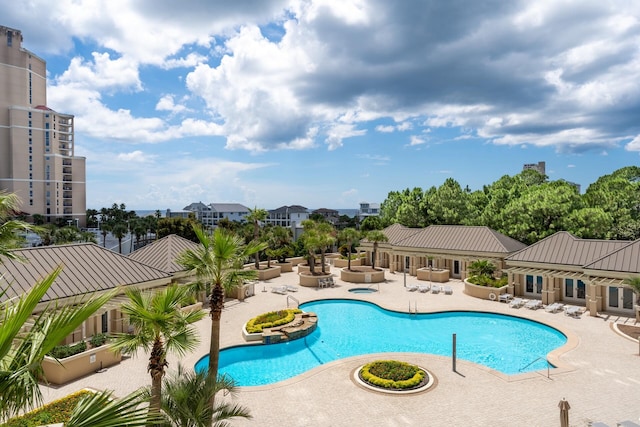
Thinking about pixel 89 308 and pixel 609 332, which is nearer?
pixel 89 308

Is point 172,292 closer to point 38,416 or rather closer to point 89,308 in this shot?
point 89,308

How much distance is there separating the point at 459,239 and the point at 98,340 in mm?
34855

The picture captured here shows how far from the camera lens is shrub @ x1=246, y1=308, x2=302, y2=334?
978 inches

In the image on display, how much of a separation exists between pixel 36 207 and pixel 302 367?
127 meters

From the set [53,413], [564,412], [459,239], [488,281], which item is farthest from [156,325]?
[459,239]

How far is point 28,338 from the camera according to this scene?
15.6 feet

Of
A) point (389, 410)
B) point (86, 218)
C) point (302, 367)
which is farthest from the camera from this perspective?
point (86, 218)

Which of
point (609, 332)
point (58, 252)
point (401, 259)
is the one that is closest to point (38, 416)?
point (58, 252)

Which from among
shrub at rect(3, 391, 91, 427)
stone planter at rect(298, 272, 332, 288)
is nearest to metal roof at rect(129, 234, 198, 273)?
stone planter at rect(298, 272, 332, 288)

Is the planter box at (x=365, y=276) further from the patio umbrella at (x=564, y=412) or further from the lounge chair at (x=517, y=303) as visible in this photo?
the patio umbrella at (x=564, y=412)

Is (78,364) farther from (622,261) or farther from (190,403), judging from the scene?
(622,261)

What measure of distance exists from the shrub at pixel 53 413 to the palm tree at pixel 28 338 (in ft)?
33.0

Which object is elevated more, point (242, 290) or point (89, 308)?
point (89, 308)

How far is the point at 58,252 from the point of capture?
22688mm
